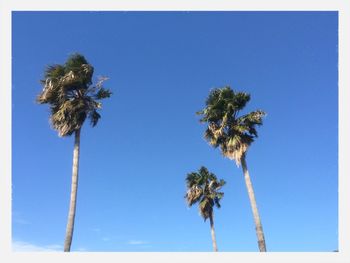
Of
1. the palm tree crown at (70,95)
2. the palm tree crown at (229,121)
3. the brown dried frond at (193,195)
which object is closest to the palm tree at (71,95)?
the palm tree crown at (70,95)

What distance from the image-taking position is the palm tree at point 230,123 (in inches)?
834

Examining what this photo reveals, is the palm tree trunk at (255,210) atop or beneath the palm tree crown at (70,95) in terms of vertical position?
beneath

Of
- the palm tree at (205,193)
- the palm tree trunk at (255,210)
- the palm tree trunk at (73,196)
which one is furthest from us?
the palm tree at (205,193)

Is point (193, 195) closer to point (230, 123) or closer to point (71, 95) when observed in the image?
point (230, 123)

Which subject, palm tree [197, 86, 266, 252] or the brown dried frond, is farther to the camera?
the brown dried frond

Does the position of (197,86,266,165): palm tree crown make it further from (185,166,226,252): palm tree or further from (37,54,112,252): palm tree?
(185,166,226,252): palm tree

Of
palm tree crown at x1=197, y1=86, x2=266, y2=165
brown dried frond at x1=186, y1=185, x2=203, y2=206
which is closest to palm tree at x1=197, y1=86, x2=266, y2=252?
palm tree crown at x1=197, y1=86, x2=266, y2=165

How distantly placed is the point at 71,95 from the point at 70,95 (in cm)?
4

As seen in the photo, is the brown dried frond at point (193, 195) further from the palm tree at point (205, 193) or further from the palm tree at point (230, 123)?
the palm tree at point (230, 123)

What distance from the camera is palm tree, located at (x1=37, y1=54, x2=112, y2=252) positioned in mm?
18750

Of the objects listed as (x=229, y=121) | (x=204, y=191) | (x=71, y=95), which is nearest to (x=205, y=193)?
(x=204, y=191)
